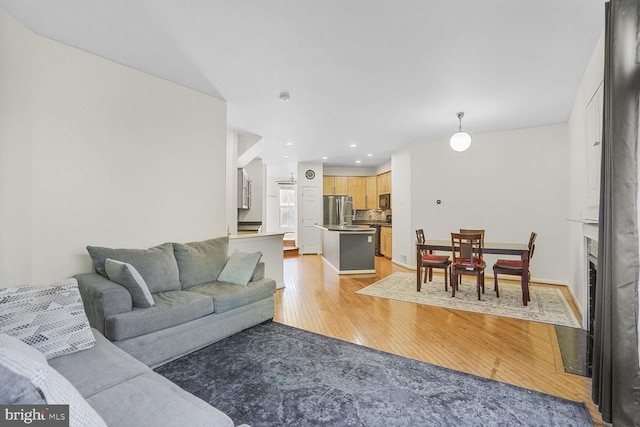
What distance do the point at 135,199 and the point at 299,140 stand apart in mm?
3612

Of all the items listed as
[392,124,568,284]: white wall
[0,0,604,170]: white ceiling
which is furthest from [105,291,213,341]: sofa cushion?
[392,124,568,284]: white wall

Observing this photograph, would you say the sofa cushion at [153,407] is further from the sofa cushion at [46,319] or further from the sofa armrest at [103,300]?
the sofa armrest at [103,300]

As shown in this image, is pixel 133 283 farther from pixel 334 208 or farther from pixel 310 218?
pixel 334 208

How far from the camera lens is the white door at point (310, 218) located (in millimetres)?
8867

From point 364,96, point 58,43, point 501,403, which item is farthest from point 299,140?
point 501,403

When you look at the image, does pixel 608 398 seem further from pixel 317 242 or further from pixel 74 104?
pixel 317 242

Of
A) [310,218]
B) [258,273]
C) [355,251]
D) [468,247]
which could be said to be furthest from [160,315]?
[310,218]

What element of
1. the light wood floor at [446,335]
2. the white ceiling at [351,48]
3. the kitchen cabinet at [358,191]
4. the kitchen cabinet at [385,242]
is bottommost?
the light wood floor at [446,335]

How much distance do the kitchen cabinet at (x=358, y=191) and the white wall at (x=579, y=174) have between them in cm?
526

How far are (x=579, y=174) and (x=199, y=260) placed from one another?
15.4 feet

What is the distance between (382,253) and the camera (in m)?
8.45

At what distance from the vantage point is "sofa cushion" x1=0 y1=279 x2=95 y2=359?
162 centimetres

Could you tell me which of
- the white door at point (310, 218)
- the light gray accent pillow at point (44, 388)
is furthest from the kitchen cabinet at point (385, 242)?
the light gray accent pillow at point (44, 388)

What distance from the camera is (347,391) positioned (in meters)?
2.07
